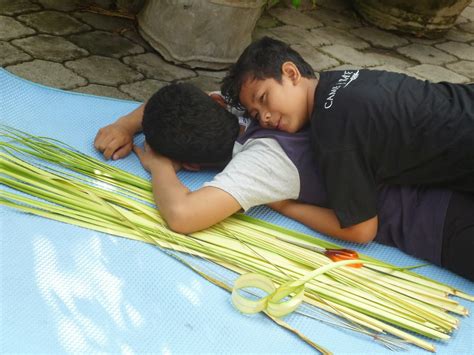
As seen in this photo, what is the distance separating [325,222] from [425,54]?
2.86 m

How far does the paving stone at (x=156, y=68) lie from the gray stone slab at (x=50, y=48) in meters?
0.28

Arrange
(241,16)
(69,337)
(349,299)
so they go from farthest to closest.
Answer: (241,16) → (349,299) → (69,337)

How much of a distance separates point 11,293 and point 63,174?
54cm

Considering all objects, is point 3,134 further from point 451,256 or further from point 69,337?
point 451,256

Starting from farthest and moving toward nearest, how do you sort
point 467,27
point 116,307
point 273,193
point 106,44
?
point 467,27
point 106,44
point 273,193
point 116,307

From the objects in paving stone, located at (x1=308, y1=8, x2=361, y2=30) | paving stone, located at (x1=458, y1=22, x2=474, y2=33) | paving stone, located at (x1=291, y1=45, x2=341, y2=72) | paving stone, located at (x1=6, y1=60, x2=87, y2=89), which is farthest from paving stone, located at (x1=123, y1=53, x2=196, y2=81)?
paving stone, located at (x1=458, y1=22, x2=474, y2=33)

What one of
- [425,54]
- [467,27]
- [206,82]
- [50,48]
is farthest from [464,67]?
[50,48]

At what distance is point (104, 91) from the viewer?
301 centimetres

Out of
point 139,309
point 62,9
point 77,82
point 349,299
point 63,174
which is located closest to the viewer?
point 139,309

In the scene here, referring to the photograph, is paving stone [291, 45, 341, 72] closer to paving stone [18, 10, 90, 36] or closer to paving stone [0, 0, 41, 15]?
paving stone [18, 10, 90, 36]

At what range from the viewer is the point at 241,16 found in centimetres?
340

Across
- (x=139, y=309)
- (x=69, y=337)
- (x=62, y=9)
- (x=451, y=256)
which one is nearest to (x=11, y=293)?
(x=69, y=337)

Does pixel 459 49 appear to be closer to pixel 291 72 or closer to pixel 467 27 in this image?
pixel 467 27

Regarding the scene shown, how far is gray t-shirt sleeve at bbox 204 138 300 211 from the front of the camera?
1.93 m
